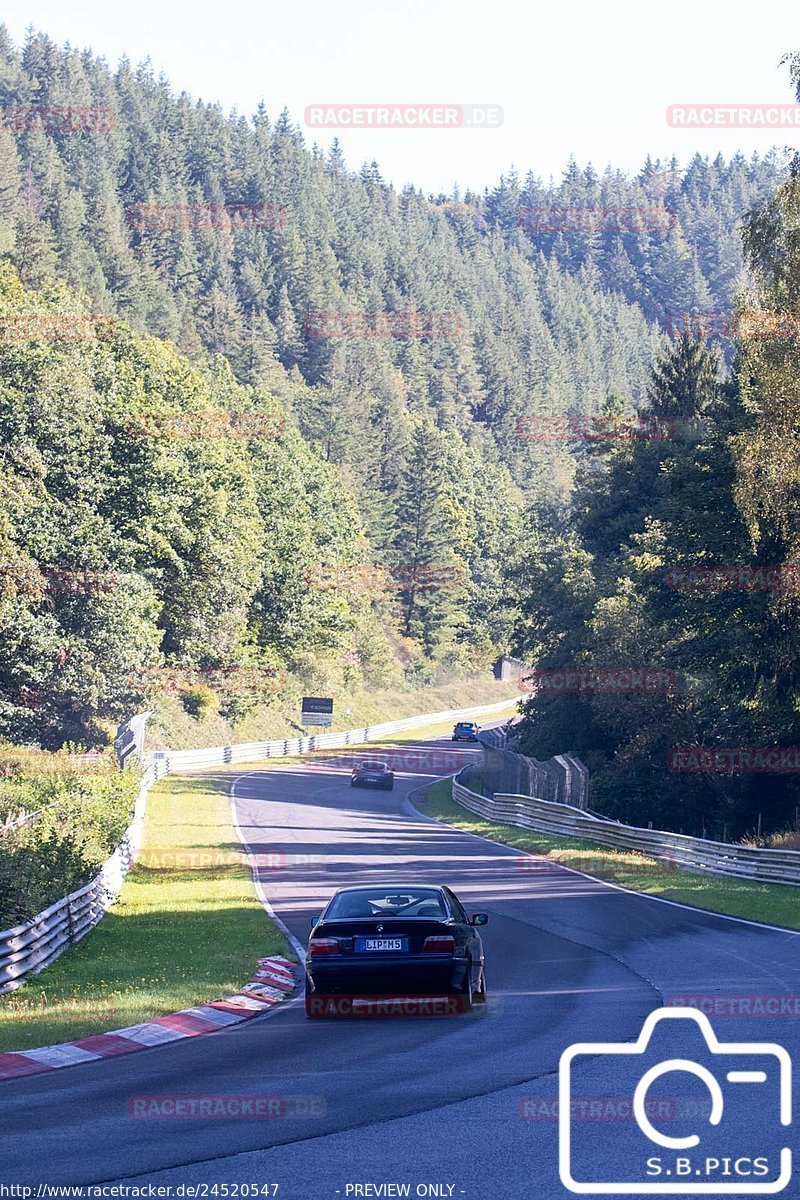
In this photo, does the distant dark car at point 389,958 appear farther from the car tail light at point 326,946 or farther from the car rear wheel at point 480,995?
the car rear wheel at point 480,995

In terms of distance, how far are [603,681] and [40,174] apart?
449 ft

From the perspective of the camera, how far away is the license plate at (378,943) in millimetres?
14000

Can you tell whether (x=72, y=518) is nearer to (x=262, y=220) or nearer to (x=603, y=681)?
(x=603, y=681)

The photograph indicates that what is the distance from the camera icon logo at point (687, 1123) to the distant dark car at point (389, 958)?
99.7 inches

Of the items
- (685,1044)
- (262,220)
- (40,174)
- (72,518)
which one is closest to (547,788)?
(72,518)

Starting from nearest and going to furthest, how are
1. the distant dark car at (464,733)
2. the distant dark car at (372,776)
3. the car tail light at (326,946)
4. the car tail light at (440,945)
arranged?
the car tail light at (440,945) < the car tail light at (326,946) < the distant dark car at (372,776) < the distant dark car at (464,733)

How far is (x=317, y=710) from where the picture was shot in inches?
3460

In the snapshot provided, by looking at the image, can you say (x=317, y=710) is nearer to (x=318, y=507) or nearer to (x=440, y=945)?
(x=318, y=507)

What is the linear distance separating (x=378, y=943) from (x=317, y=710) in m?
74.1

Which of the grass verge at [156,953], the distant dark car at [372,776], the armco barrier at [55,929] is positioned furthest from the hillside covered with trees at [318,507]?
the armco barrier at [55,929]

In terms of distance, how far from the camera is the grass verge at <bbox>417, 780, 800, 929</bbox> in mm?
25484

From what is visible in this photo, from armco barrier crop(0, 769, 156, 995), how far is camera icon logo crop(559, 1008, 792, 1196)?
7.33 m

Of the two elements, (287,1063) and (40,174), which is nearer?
(287,1063)

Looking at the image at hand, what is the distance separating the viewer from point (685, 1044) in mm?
11516
